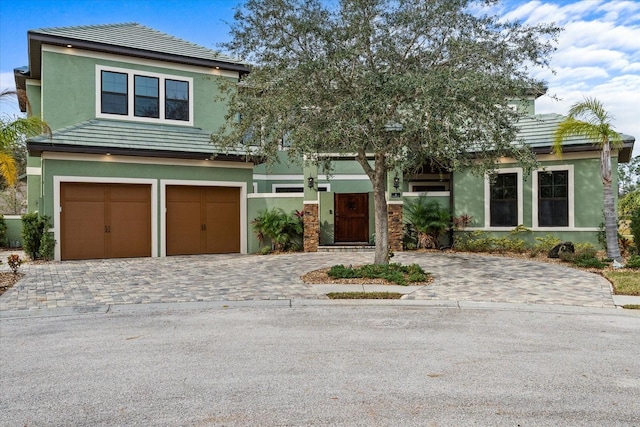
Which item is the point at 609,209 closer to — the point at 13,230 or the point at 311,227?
the point at 311,227

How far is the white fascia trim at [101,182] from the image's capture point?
44.3 ft

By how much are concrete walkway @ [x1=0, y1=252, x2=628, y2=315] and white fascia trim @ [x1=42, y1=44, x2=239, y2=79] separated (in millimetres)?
7003

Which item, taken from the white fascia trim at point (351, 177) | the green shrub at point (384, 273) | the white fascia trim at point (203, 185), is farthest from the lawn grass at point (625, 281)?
the white fascia trim at point (351, 177)

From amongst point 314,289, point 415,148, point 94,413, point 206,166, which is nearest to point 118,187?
point 206,166

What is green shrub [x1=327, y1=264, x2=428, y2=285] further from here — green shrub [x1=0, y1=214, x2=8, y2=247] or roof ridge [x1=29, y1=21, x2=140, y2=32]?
green shrub [x1=0, y1=214, x2=8, y2=247]

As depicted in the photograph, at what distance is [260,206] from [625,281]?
11082mm

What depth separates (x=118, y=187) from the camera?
14.5 metres

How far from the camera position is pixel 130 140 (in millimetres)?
14461

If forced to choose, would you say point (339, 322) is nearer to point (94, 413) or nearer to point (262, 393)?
point (262, 393)

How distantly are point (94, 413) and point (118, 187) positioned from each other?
12208 mm

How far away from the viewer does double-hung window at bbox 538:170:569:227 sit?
14594mm

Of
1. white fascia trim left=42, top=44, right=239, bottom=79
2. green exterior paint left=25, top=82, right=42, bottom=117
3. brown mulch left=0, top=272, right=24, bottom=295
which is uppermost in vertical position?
white fascia trim left=42, top=44, right=239, bottom=79

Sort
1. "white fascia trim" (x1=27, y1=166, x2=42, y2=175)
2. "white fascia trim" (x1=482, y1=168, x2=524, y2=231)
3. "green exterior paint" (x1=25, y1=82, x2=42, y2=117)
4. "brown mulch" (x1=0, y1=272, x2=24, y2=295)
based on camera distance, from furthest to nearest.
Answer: "green exterior paint" (x1=25, y1=82, x2=42, y2=117) < "white fascia trim" (x1=27, y1=166, x2=42, y2=175) < "white fascia trim" (x1=482, y1=168, x2=524, y2=231) < "brown mulch" (x1=0, y1=272, x2=24, y2=295)

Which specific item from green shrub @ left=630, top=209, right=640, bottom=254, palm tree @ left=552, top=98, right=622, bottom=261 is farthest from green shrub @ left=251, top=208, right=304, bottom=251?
green shrub @ left=630, top=209, right=640, bottom=254
